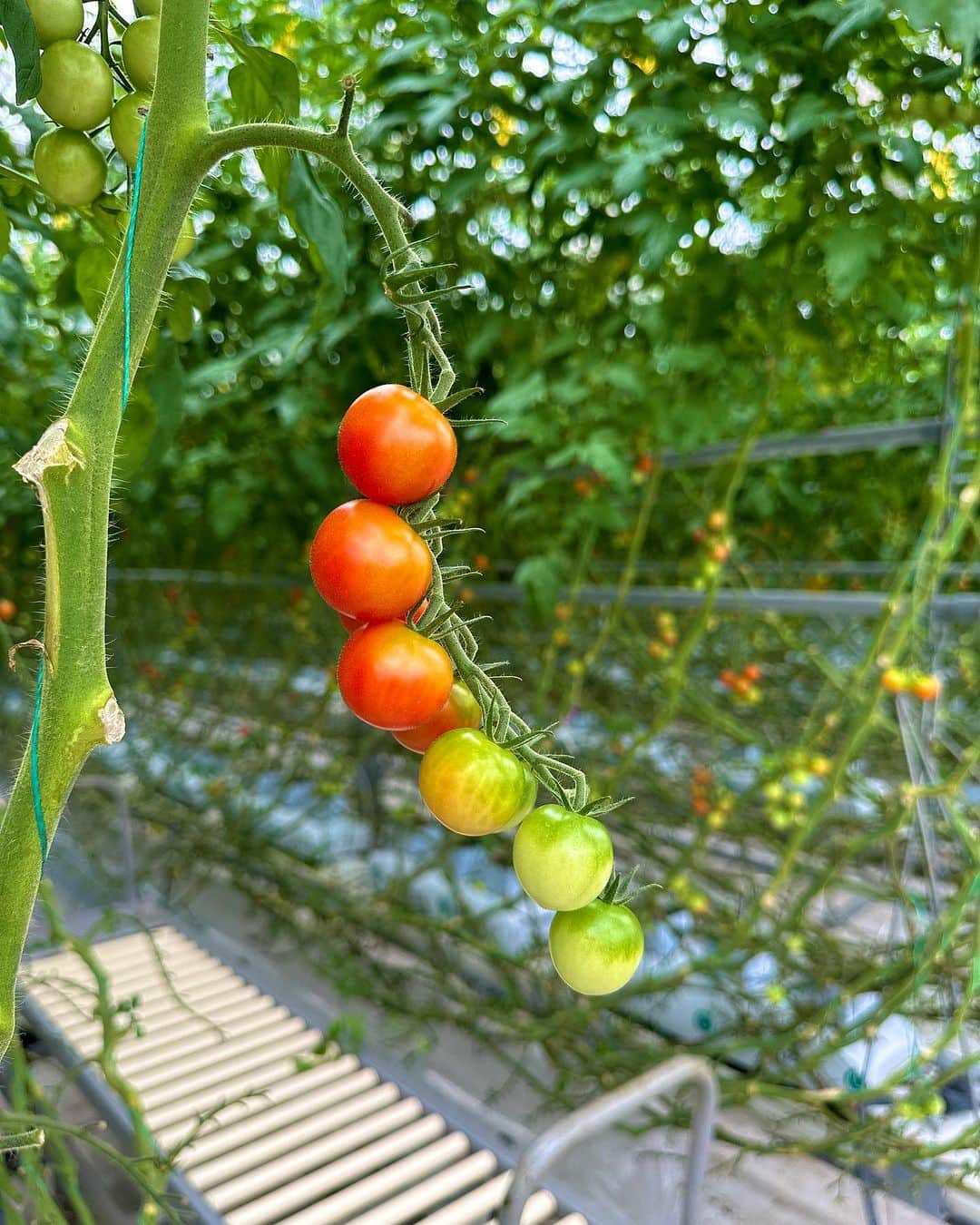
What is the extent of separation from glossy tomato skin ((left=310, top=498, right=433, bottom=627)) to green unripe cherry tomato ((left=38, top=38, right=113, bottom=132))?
0.21 metres

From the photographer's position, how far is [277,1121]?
1343 millimetres

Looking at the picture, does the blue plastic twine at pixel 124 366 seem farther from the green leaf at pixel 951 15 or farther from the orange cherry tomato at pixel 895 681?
the orange cherry tomato at pixel 895 681

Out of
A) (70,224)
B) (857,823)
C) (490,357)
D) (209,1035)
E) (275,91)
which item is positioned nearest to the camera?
(275,91)

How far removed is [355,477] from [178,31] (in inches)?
5.6

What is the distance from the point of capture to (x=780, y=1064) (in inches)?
66.1

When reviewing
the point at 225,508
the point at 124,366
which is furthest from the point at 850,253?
the point at 225,508

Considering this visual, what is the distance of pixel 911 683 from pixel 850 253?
56 cm

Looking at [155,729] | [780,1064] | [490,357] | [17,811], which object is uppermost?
[490,357]

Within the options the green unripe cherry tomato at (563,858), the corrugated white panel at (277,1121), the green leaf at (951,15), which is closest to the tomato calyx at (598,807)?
the green unripe cherry tomato at (563,858)

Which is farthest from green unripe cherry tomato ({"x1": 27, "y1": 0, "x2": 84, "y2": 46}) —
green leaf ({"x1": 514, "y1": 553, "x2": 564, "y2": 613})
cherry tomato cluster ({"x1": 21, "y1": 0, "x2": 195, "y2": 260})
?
green leaf ({"x1": 514, "y1": 553, "x2": 564, "y2": 613})

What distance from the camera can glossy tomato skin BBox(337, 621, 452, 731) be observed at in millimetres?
304

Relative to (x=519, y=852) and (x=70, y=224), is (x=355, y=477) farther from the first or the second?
(x=70, y=224)

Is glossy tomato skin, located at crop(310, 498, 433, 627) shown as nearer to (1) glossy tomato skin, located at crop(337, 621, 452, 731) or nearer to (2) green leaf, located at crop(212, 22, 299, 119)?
(1) glossy tomato skin, located at crop(337, 621, 452, 731)

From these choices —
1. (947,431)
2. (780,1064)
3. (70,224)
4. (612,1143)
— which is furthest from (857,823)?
(70,224)
